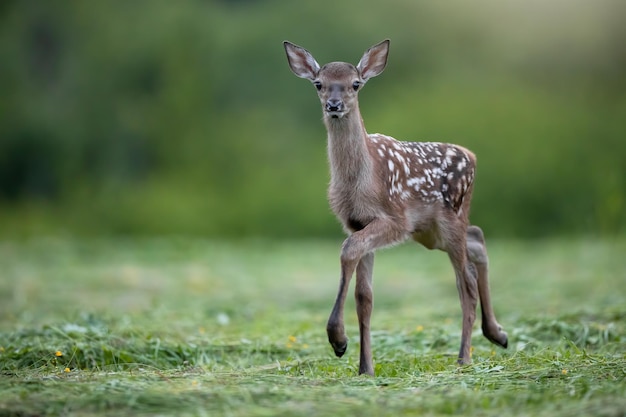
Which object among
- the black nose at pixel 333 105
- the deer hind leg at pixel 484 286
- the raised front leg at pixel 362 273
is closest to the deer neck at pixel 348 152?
the black nose at pixel 333 105

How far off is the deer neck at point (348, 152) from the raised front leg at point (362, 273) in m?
0.42

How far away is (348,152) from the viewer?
7.63m

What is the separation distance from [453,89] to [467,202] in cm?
1483

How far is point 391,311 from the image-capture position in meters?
11.3

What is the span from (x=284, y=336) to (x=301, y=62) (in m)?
2.49

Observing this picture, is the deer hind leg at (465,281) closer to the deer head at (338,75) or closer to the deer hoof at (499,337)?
the deer hoof at (499,337)

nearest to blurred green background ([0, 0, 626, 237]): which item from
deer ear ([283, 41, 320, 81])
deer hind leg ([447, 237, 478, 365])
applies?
deer ear ([283, 41, 320, 81])

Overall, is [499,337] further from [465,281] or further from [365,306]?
[365,306]

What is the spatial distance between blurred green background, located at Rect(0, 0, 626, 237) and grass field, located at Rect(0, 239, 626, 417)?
4498 mm

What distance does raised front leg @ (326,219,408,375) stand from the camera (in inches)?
272

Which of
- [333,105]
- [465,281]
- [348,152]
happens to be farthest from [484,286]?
[333,105]

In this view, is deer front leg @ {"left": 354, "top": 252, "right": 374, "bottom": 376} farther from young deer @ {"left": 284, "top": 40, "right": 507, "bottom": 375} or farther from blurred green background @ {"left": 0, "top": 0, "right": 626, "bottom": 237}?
blurred green background @ {"left": 0, "top": 0, "right": 626, "bottom": 237}

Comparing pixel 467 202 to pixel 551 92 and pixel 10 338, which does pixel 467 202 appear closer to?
pixel 10 338

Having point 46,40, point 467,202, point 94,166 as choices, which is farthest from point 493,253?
point 46,40
